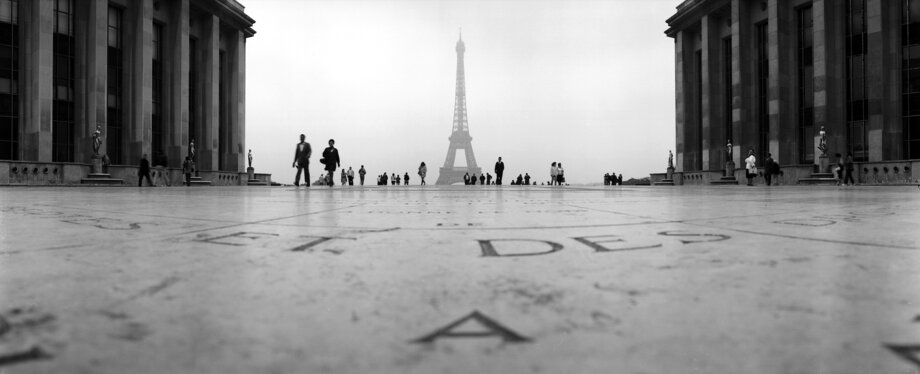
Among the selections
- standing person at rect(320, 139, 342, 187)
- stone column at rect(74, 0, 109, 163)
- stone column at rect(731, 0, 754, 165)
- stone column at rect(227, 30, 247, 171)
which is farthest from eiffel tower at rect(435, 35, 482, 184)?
standing person at rect(320, 139, 342, 187)

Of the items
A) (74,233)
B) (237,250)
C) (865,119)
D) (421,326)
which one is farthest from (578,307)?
(865,119)

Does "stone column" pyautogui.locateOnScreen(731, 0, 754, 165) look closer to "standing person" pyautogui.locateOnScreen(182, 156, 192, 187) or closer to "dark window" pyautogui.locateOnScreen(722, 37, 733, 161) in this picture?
"dark window" pyautogui.locateOnScreen(722, 37, 733, 161)

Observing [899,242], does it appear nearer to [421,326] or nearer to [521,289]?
[521,289]

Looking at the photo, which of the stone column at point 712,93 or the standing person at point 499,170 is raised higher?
the stone column at point 712,93

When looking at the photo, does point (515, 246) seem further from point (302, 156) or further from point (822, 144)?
point (822, 144)

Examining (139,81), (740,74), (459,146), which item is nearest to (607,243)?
(139,81)

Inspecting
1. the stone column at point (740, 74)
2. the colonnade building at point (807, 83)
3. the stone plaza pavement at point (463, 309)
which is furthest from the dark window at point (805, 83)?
the stone plaza pavement at point (463, 309)

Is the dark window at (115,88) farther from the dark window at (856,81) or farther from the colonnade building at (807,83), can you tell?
the dark window at (856,81)
